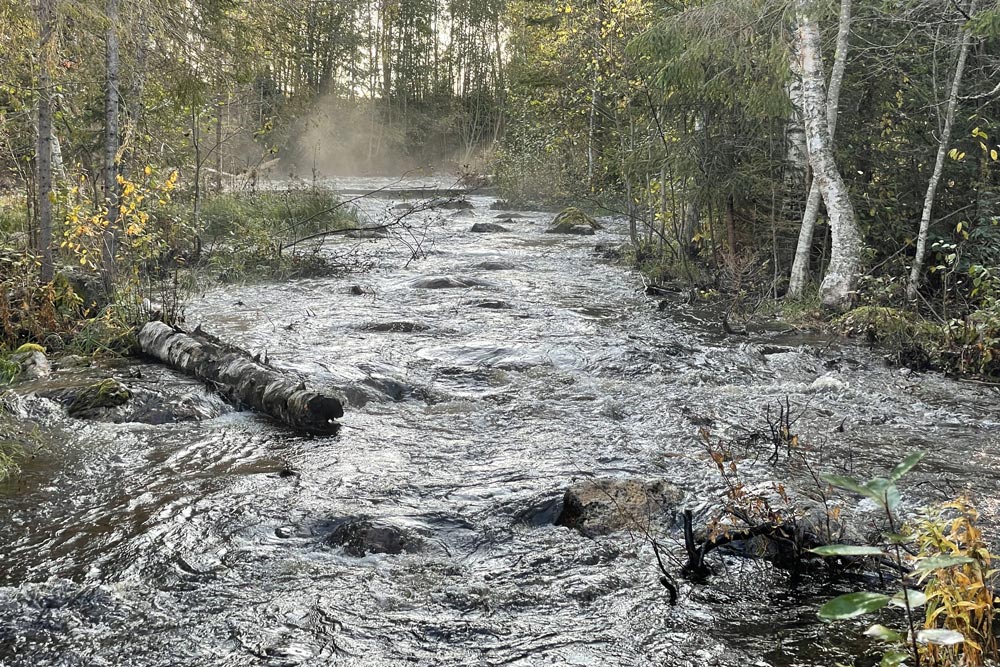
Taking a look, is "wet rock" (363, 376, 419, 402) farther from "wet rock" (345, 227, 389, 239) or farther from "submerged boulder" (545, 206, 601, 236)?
"submerged boulder" (545, 206, 601, 236)

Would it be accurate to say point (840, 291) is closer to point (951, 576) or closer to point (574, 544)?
point (574, 544)

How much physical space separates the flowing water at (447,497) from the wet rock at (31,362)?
32.8 inches

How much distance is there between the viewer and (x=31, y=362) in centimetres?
832

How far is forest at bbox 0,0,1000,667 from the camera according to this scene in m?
4.21

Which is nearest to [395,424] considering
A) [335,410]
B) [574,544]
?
[335,410]

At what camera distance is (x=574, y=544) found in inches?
198

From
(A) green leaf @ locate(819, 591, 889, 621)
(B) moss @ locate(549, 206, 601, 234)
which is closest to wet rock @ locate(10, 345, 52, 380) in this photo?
(A) green leaf @ locate(819, 591, 889, 621)

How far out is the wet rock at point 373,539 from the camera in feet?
16.3

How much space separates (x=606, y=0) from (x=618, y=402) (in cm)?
1335

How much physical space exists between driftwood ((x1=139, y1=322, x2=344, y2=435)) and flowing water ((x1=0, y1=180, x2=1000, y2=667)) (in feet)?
0.82

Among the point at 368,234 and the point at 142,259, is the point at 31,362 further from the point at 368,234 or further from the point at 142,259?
the point at 368,234

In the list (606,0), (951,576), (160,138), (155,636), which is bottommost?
(155,636)

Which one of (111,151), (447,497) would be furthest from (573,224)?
(447,497)

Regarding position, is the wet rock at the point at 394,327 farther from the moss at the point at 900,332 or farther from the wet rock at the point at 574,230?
the wet rock at the point at 574,230
